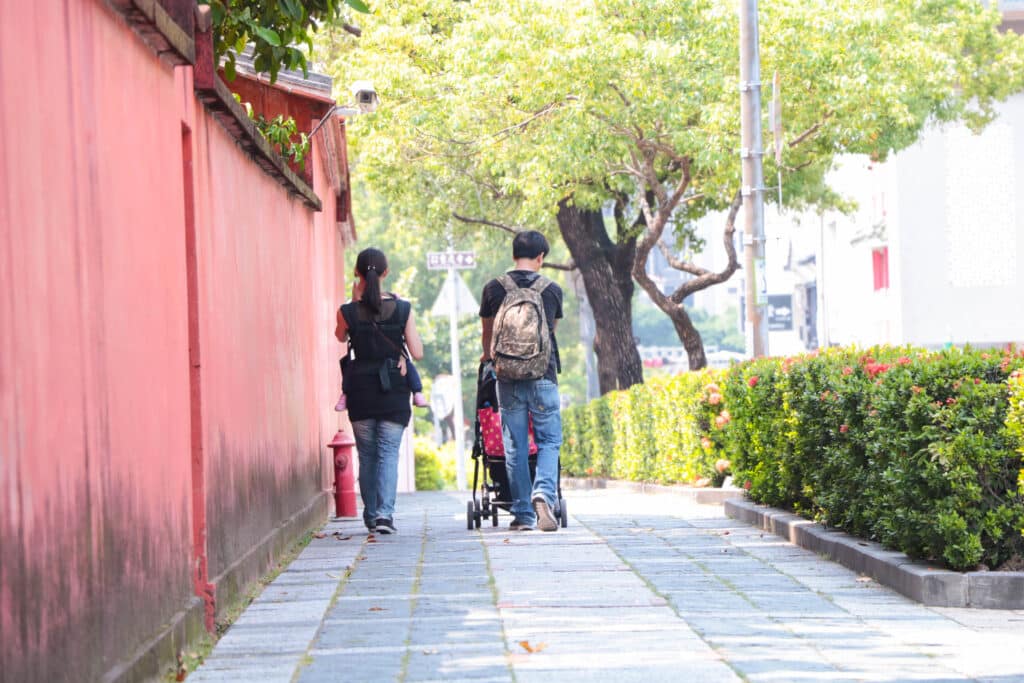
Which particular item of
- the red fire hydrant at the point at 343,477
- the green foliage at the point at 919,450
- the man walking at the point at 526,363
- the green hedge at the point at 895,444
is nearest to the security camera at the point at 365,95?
the red fire hydrant at the point at 343,477

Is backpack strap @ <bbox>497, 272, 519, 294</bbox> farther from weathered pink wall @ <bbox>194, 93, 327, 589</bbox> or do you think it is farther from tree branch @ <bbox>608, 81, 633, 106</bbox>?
tree branch @ <bbox>608, 81, 633, 106</bbox>

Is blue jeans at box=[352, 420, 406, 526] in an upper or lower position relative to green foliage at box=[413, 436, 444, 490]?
upper

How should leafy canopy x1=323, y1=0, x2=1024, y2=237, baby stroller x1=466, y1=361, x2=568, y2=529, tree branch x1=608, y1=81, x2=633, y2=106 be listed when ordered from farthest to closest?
1. tree branch x1=608, y1=81, x2=633, y2=106
2. leafy canopy x1=323, y1=0, x2=1024, y2=237
3. baby stroller x1=466, y1=361, x2=568, y2=529

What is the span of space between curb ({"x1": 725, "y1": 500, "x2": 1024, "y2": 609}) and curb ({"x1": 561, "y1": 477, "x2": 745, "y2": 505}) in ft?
14.1

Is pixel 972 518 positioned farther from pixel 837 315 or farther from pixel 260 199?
pixel 837 315

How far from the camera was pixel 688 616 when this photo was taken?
709 cm

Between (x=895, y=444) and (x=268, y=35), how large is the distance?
12.4 ft

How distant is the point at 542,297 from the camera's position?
10688 millimetres

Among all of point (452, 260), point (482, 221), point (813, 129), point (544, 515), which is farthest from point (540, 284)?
point (482, 221)

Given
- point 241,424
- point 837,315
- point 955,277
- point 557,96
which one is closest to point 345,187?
point 557,96

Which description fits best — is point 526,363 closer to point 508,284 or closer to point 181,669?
point 508,284

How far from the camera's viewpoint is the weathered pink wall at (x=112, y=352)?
4141mm

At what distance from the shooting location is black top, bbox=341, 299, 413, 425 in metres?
11.3

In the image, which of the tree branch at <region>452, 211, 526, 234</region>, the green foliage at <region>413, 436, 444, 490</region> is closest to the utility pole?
the tree branch at <region>452, 211, 526, 234</region>
